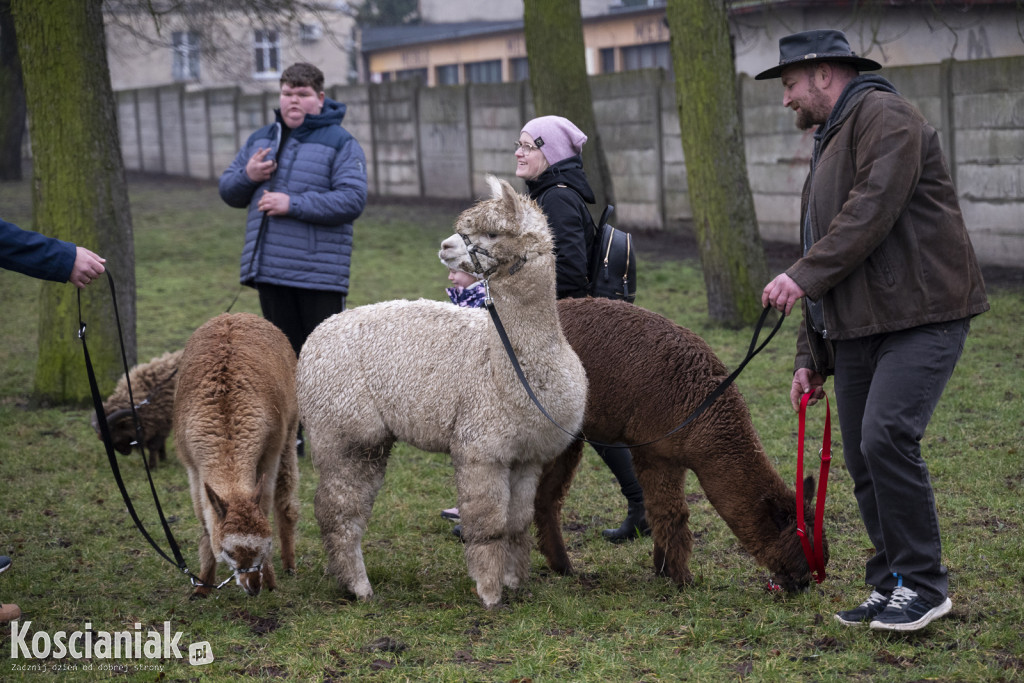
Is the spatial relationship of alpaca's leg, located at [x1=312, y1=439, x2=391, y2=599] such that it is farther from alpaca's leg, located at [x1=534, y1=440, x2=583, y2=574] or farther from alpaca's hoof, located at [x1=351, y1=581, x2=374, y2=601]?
alpaca's leg, located at [x1=534, y1=440, x2=583, y2=574]

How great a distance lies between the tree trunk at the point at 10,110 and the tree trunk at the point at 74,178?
13352 mm

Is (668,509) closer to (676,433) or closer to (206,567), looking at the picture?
(676,433)

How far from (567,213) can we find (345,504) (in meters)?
1.65

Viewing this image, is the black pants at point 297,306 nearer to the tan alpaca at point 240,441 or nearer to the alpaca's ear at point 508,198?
the tan alpaca at point 240,441

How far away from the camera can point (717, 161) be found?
32.1ft

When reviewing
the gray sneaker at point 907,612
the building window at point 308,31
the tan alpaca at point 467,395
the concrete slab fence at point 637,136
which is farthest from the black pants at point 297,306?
the concrete slab fence at point 637,136

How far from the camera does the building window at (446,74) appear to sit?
36281mm

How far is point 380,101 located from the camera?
2219 centimetres

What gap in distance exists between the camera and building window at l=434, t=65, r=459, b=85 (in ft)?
119

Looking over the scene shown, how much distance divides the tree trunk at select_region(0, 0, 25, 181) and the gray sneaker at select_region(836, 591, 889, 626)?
766 inches

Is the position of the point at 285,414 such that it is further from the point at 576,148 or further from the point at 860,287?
the point at 860,287

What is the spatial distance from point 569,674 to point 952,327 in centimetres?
182

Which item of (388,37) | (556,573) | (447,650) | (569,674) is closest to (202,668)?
(447,650)

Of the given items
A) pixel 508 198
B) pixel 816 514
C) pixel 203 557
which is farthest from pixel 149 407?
pixel 816 514
